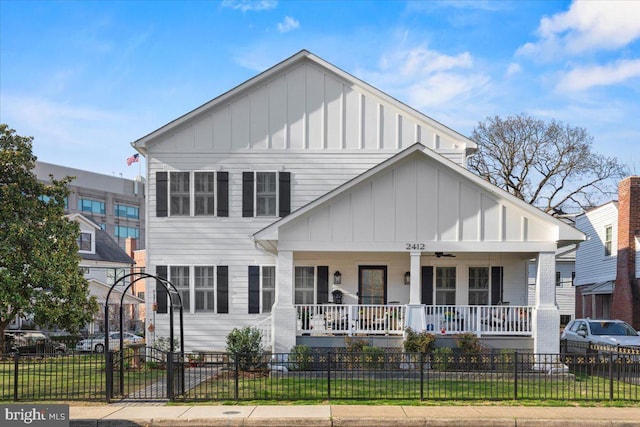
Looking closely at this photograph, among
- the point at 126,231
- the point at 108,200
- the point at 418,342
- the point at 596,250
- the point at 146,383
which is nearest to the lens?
the point at 146,383

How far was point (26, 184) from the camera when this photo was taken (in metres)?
25.7

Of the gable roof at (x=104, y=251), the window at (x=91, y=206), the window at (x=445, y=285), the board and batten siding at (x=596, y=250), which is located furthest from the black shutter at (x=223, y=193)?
the window at (x=91, y=206)

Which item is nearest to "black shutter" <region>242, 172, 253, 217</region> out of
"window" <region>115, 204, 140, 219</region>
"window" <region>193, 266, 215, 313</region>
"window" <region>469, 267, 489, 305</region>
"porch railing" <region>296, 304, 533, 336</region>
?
"window" <region>193, 266, 215, 313</region>

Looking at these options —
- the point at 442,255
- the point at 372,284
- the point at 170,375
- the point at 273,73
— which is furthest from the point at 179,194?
the point at 170,375

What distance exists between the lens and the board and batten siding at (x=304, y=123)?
23141 mm

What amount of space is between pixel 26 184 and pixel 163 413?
15.4 meters

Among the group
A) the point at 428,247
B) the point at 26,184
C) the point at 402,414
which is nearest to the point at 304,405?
the point at 402,414

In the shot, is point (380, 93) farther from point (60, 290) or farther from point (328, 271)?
point (60, 290)

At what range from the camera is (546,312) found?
19734mm

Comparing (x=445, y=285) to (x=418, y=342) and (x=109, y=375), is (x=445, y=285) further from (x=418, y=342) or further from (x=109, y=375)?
(x=109, y=375)

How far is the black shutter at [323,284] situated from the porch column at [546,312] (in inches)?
268

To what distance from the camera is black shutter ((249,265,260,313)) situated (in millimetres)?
22875

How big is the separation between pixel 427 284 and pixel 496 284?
2.31 metres

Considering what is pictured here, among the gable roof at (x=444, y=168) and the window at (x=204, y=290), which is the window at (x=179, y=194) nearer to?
the window at (x=204, y=290)
